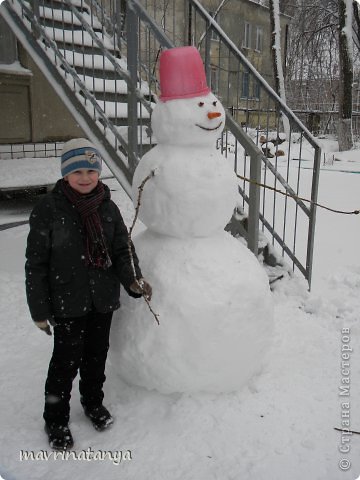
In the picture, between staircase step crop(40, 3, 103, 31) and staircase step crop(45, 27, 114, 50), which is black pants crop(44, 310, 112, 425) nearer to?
staircase step crop(45, 27, 114, 50)

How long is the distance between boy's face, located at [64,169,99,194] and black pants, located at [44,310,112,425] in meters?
0.58

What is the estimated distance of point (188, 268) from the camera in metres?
2.34

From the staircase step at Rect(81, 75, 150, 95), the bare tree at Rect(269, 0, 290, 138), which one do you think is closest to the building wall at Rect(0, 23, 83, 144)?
the staircase step at Rect(81, 75, 150, 95)

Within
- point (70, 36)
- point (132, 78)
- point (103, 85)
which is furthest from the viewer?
point (70, 36)

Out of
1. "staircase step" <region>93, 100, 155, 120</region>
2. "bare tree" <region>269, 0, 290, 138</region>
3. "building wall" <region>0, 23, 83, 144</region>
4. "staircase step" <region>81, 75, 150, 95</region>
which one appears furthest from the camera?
"bare tree" <region>269, 0, 290, 138</region>

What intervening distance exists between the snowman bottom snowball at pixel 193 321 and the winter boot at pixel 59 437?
1.41ft

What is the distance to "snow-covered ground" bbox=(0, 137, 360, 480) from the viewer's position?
208 cm

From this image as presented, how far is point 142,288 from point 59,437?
0.80 metres

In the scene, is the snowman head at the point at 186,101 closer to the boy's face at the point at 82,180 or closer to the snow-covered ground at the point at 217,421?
the boy's face at the point at 82,180

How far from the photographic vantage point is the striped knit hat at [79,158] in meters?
2.09

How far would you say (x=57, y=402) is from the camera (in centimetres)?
219

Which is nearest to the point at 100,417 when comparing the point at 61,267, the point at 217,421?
the point at 217,421

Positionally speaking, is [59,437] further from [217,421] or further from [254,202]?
[254,202]

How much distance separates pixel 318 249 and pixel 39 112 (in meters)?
5.83
